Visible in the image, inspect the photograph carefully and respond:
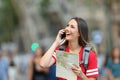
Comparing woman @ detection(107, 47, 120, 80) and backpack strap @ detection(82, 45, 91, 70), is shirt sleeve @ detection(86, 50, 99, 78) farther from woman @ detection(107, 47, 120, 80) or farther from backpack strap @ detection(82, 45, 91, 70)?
woman @ detection(107, 47, 120, 80)

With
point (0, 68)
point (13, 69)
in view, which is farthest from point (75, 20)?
point (13, 69)

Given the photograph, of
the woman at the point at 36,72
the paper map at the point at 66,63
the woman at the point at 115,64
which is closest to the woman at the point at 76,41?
the paper map at the point at 66,63

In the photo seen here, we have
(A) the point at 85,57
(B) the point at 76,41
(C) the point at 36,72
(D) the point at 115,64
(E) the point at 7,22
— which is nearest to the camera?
(A) the point at 85,57

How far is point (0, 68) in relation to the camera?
12.5m

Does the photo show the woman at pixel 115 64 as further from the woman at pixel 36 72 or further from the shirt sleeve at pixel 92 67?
the shirt sleeve at pixel 92 67

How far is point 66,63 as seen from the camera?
20.6ft

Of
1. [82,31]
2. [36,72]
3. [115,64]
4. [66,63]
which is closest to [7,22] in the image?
[115,64]

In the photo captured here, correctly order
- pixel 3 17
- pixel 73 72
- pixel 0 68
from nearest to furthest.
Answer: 1. pixel 73 72
2. pixel 0 68
3. pixel 3 17

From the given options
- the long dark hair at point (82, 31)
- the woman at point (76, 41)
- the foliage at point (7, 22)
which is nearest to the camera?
the woman at point (76, 41)

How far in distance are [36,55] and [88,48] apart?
481 centimetres

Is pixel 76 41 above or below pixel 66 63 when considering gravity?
above

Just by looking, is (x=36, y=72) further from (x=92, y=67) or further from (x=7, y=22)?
(x=7, y=22)

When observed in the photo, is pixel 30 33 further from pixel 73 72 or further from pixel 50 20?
pixel 73 72

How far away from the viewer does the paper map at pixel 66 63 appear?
616 cm
